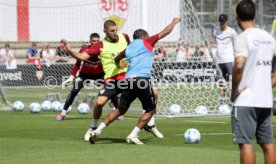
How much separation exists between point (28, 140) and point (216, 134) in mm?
3654

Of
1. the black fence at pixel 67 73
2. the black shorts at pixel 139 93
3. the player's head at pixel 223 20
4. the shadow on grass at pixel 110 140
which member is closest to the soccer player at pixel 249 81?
the black shorts at pixel 139 93

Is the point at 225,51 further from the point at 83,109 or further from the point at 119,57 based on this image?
the point at 119,57

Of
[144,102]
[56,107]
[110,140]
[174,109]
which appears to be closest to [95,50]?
[144,102]

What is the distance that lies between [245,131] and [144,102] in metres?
5.53

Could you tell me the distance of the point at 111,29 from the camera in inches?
603

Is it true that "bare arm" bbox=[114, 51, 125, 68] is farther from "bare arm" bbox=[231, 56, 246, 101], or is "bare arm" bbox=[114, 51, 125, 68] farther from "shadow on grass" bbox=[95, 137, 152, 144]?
"bare arm" bbox=[231, 56, 246, 101]

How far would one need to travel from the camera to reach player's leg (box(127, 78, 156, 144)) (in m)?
14.5

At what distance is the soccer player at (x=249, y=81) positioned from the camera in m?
9.30

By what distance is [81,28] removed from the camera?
27.2 metres

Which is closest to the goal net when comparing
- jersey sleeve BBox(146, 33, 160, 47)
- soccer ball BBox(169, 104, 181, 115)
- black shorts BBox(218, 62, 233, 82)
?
soccer ball BBox(169, 104, 181, 115)

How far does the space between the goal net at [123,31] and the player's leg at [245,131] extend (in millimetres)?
11901

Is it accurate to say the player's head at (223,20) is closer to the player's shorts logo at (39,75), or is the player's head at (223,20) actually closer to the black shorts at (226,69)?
the black shorts at (226,69)

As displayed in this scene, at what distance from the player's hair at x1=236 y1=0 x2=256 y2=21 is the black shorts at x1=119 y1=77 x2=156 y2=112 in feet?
17.5

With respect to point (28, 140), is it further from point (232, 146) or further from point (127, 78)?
point (232, 146)
